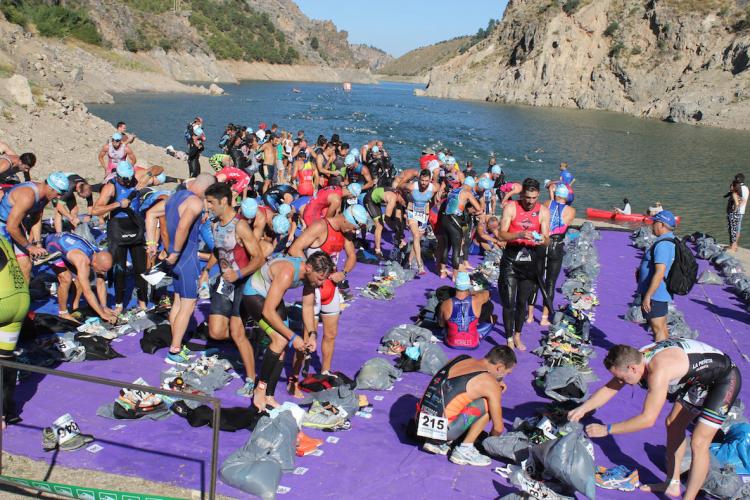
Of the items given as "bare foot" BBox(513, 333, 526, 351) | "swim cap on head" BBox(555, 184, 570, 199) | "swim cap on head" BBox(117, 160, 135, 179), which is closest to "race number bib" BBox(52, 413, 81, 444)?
"swim cap on head" BBox(117, 160, 135, 179)

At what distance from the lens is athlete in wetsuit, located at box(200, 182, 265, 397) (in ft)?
20.5

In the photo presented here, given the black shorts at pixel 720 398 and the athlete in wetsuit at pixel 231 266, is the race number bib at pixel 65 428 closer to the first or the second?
the athlete in wetsuit at pixel 231 266

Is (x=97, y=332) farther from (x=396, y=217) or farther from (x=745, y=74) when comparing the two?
(x=745, y=74)

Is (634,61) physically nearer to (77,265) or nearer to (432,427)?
(77,265)

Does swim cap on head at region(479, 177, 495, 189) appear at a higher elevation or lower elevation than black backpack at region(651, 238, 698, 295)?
higher

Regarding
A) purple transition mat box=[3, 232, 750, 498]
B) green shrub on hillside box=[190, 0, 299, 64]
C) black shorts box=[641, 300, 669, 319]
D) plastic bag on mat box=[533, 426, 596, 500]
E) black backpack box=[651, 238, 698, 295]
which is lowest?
purple transition mat box=[3, 232, 750, 498]

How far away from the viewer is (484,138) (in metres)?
50.4

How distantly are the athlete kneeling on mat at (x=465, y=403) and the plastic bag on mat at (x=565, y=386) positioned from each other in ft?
4.78

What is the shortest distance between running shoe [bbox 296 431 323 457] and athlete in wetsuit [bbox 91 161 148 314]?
377 centimetres

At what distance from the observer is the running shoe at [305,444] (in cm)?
533

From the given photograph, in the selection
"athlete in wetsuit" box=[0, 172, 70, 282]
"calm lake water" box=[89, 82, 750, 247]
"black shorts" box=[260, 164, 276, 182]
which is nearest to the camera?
"athlete in wetsuit" box=[0, 172, 70, 282]

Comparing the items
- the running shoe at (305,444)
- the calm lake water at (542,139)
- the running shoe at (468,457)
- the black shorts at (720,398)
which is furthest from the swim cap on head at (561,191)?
the calm lake water at (542,139)

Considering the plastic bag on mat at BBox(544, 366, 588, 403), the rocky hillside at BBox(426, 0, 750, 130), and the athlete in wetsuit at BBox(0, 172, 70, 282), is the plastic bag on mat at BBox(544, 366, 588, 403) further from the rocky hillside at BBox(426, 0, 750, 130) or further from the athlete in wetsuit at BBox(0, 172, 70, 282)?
the rocky hillside at BBox(426, 0, 750, 130)

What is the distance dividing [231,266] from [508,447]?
3.12 metres
